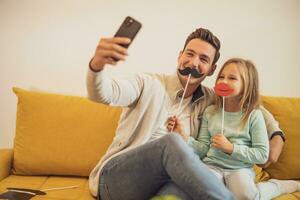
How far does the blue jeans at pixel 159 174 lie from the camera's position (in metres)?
1.01

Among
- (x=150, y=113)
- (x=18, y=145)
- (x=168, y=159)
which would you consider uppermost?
(x=150, y=113)

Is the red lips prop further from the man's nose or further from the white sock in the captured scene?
the white sock

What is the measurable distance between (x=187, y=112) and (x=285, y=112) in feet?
2.01

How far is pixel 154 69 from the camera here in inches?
73.9

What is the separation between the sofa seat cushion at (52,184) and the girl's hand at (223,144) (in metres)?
0.55

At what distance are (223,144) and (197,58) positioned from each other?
1.21 ft

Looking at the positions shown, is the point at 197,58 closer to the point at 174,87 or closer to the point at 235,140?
the point at 174,87

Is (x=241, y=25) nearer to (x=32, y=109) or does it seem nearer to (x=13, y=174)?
(x=32, y=109)

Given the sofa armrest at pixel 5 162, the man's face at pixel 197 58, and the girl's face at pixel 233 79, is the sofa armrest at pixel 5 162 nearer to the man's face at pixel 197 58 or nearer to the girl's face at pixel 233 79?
the man's face at pixel 197 58

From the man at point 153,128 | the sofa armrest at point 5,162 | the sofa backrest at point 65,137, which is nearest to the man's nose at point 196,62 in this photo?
the man at point 153,128

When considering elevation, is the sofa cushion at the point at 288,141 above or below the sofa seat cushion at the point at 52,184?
above

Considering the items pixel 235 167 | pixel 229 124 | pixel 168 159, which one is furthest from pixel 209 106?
pixel 168 159

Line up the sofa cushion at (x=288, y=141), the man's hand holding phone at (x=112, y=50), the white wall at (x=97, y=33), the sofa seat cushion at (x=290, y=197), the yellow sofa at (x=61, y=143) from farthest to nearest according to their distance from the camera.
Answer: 1. the white wall at (x=97, y=33)
2. the sofa cushion at (x=288, y=141)
3. the yellow sofa at (x=61, y=143)
4. the sofa seat cushion at (x=290, y=197)
5. the man's hand holding phone at (x=112, y=50)

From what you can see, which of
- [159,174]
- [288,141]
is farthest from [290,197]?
[159,174]
